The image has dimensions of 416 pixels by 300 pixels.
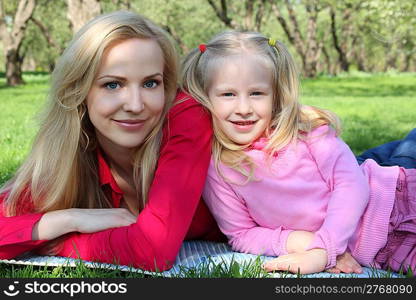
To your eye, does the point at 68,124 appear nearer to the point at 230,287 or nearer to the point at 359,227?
the point at 230,287

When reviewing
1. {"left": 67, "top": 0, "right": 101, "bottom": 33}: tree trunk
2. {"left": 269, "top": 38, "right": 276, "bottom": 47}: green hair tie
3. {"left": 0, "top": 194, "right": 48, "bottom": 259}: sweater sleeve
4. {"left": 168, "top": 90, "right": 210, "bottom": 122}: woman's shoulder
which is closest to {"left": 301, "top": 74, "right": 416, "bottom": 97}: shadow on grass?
{"left": 67, "top": 0, "right": 101, "bottom": 33}: tree trunk

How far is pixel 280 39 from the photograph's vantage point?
16.9 ft

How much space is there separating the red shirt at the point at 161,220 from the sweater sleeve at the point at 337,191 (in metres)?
0.60

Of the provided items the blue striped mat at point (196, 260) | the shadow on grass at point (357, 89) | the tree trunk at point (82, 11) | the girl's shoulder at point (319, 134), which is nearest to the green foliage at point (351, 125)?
the girl's shoulder at point (319, 134)

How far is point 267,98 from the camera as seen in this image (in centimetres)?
283

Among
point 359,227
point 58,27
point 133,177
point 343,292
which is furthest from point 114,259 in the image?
point 58,27

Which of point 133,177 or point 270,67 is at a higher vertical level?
point 270,67

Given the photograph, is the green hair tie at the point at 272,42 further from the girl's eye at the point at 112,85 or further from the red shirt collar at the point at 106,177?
the red shirt collar at the point at 106,177

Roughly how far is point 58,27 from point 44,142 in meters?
31.5

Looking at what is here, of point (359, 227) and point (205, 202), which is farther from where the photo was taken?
point (205, 202)

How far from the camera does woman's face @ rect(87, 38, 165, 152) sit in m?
2.61

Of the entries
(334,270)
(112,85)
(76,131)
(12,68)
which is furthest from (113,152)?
(12,68)

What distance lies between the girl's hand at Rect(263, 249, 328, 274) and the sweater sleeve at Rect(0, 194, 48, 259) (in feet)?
3.69

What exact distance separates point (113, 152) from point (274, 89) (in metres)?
0.95
